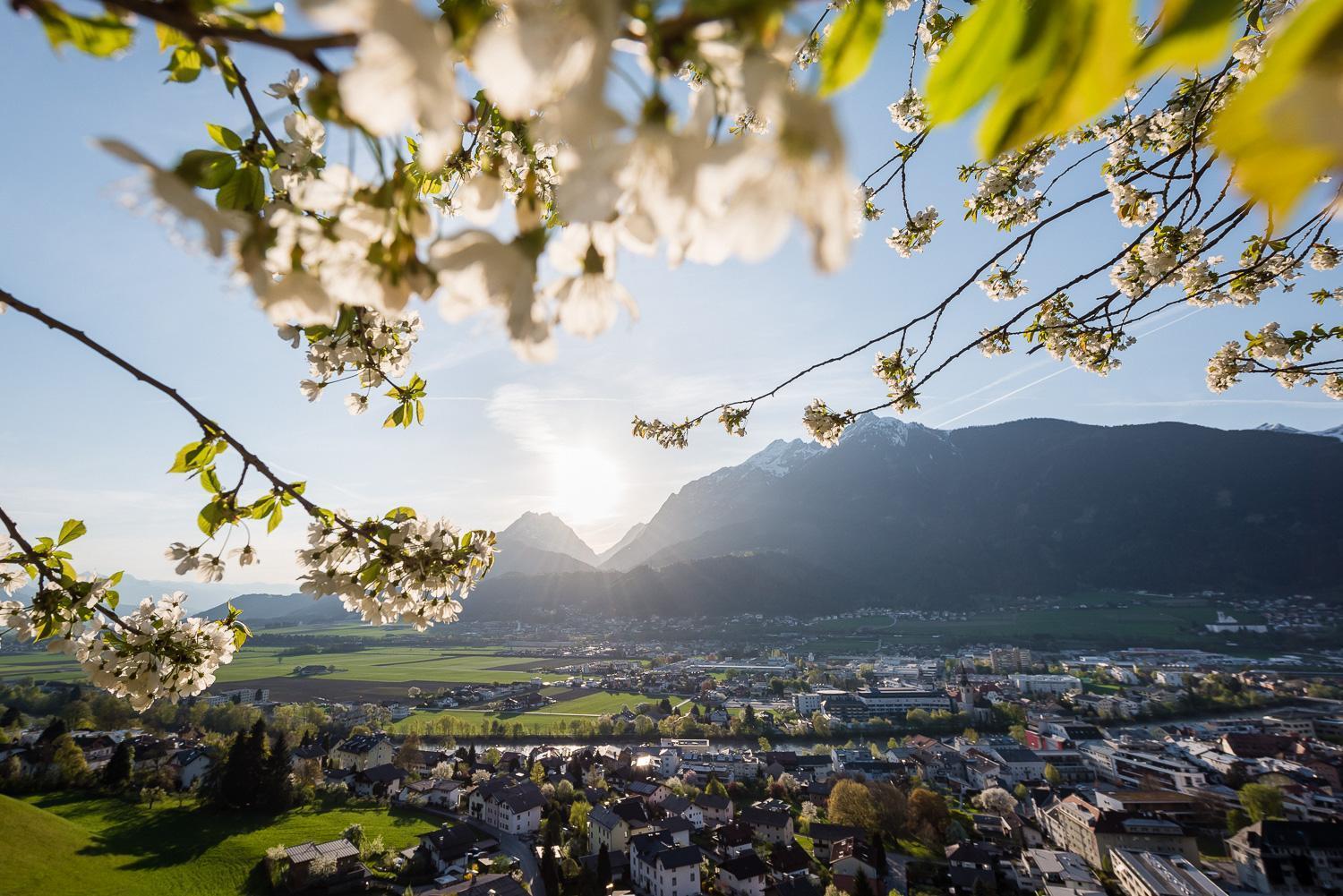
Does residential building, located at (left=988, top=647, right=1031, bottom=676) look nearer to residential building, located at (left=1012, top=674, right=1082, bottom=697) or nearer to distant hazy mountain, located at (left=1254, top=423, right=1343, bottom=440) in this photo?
residential building, located at (left=1012, top=674, right=1082, bottom=697)

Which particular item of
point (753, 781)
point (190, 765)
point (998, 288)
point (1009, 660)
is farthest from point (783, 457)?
point (998, 288)

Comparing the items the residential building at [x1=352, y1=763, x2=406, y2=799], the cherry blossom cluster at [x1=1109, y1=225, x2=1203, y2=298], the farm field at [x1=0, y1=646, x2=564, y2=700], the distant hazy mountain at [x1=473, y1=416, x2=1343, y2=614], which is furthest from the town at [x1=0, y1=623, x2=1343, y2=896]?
the distant hazy mountain at [x1=473, y1=416, x2=1343, y2=614]

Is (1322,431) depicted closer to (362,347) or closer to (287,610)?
(362,347)

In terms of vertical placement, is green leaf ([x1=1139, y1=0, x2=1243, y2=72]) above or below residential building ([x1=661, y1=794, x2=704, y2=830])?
above

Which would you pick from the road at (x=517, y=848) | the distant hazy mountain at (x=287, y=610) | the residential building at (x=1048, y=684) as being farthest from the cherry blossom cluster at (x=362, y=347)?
the distant hazy mountain at (x=287, y=610)

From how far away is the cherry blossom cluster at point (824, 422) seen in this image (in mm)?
4273

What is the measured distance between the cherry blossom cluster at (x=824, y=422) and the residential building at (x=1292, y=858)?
3918 centimetres

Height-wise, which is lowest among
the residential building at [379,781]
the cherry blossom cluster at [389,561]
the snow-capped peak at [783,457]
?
the residential building at [379,781]

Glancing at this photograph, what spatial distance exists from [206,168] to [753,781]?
43.5 meters

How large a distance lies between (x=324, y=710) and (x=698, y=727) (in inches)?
1327

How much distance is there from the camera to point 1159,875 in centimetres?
2403

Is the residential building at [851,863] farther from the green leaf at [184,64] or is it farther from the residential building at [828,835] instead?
the green leaf at [184,64]

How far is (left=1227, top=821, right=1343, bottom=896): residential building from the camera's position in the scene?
86.7 feet

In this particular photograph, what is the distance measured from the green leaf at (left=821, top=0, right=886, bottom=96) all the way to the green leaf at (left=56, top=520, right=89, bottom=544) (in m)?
2.92
